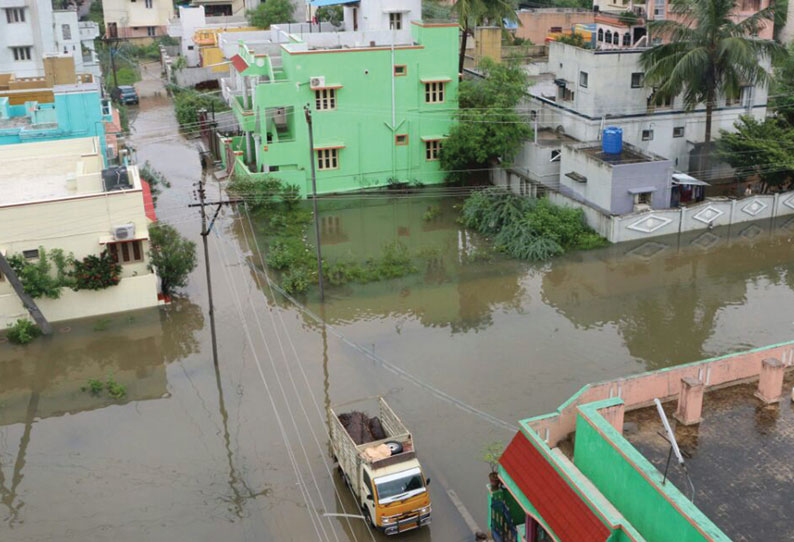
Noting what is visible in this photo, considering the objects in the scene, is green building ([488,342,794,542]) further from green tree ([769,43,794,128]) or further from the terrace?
green tree ([769,43,794,128])

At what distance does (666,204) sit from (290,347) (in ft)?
54.4

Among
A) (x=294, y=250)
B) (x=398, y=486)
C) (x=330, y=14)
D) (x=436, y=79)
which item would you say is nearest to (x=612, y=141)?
(x=436, y=79)

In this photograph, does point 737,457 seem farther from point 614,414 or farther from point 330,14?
point 330,14

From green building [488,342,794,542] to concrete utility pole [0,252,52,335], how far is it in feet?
53.2

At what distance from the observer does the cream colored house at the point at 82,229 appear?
2620cm

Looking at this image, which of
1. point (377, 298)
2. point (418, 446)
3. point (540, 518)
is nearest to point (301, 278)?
point (377, 298)

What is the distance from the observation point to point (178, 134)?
5025 centimetres

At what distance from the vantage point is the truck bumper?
56.9 ft

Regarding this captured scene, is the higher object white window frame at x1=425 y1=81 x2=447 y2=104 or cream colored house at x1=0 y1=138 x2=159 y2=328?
white window frame at x1=425 y1=81 x2=447 y2=104

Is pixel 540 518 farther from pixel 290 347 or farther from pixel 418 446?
pixel 290 347

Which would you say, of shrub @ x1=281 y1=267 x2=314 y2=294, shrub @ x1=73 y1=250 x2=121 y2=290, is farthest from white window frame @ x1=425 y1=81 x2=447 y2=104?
shrub @ x1=73 y1=250 x2=121 y2=290

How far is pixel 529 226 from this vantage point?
32.6 m

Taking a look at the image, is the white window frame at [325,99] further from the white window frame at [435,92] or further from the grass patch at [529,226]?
the grass patch at [529,226]

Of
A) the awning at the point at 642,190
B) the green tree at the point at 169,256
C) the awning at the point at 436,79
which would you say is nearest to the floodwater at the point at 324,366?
the green tree at the point at 169,256
